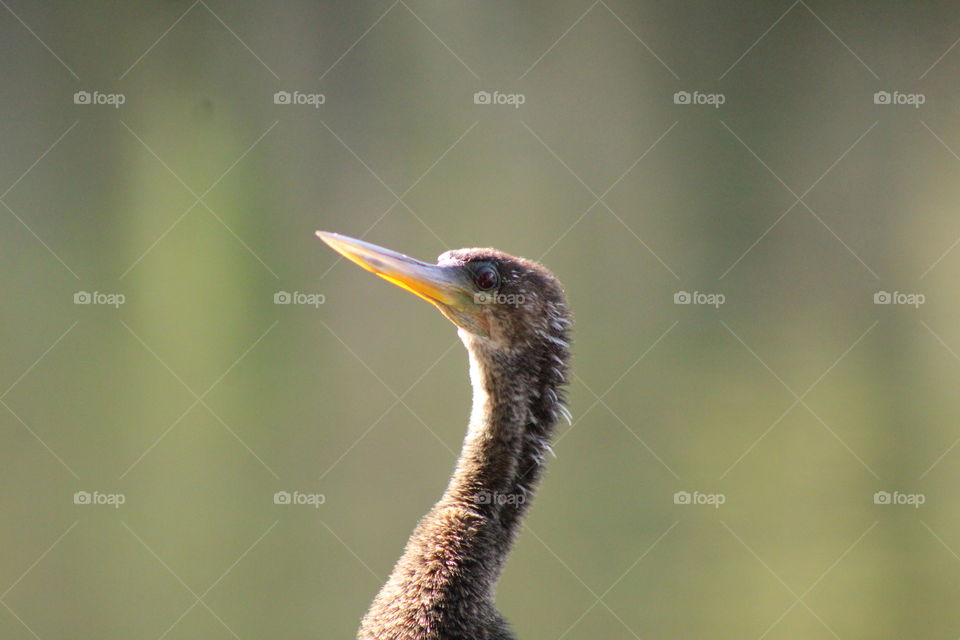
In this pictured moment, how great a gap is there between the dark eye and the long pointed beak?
3 cm

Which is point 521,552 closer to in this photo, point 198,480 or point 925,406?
point 198,480

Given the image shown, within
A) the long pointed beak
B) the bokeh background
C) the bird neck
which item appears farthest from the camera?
the bokeh background

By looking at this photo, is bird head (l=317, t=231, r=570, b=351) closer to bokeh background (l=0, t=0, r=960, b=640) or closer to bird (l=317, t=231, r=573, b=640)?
bird (l=317, t=231, r=573, b=640)

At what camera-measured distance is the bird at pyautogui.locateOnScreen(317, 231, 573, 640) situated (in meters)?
1.63

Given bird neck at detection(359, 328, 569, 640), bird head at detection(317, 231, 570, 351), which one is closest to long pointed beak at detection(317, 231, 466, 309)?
bird head at detection(317, 231, 570, 351)

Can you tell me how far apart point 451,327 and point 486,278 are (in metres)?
1.34

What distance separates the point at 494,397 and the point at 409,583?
1.21 ft

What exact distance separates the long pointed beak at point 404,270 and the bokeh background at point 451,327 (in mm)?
1361

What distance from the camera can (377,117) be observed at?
315 centimetres

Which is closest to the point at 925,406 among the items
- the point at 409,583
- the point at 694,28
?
the point at 694,28

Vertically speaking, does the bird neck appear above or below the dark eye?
below

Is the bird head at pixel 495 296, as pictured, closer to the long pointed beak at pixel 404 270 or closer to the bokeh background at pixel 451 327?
the long pointed beak at pixel 404 270

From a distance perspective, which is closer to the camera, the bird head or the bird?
the bird

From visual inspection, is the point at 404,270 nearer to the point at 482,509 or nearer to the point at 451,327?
the point at 482,509
